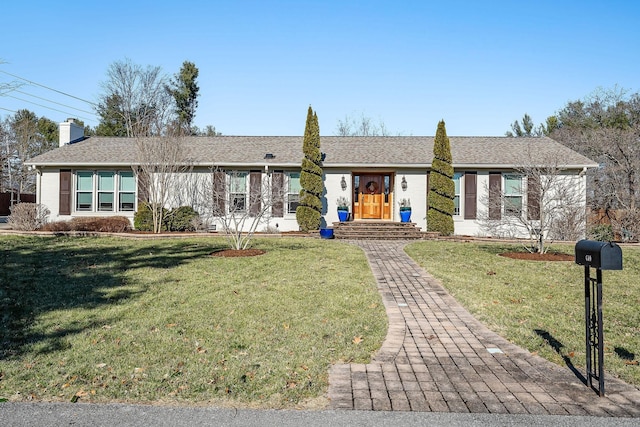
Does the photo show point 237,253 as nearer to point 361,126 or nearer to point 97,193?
point 97,193

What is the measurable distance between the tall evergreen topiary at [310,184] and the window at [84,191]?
928cm

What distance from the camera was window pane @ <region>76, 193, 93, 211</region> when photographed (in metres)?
18.9

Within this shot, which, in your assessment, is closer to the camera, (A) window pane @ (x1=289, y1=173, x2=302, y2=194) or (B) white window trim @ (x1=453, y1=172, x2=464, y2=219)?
(B) white window trim @ (x1=453, y1=172, x2=464, y2=219)

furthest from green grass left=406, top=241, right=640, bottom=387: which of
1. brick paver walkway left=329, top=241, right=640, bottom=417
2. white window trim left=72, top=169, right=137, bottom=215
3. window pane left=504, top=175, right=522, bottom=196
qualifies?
white window trim left=72, top=169, right=137, bottom=215

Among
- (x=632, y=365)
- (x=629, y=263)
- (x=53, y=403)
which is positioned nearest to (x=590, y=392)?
(x=632, y=365)

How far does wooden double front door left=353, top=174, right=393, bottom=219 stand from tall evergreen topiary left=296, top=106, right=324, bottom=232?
2210 millimetres

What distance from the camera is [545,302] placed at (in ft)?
22.6

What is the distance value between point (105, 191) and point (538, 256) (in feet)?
56.2

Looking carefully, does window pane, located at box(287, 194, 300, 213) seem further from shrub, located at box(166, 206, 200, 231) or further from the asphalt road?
the asphalt road

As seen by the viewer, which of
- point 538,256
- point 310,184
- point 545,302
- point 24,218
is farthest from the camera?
point 310,184

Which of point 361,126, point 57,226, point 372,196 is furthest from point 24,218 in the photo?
point 361,126

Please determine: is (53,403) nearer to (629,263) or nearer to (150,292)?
(150,292)

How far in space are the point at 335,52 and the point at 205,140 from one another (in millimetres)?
8376

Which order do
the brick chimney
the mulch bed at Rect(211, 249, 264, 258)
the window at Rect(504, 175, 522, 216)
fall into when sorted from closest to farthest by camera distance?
the mulch bed at Rect(211, 249, 264, 258) < the window at Rect(504, 175, 522, 216) < the brick chimney
